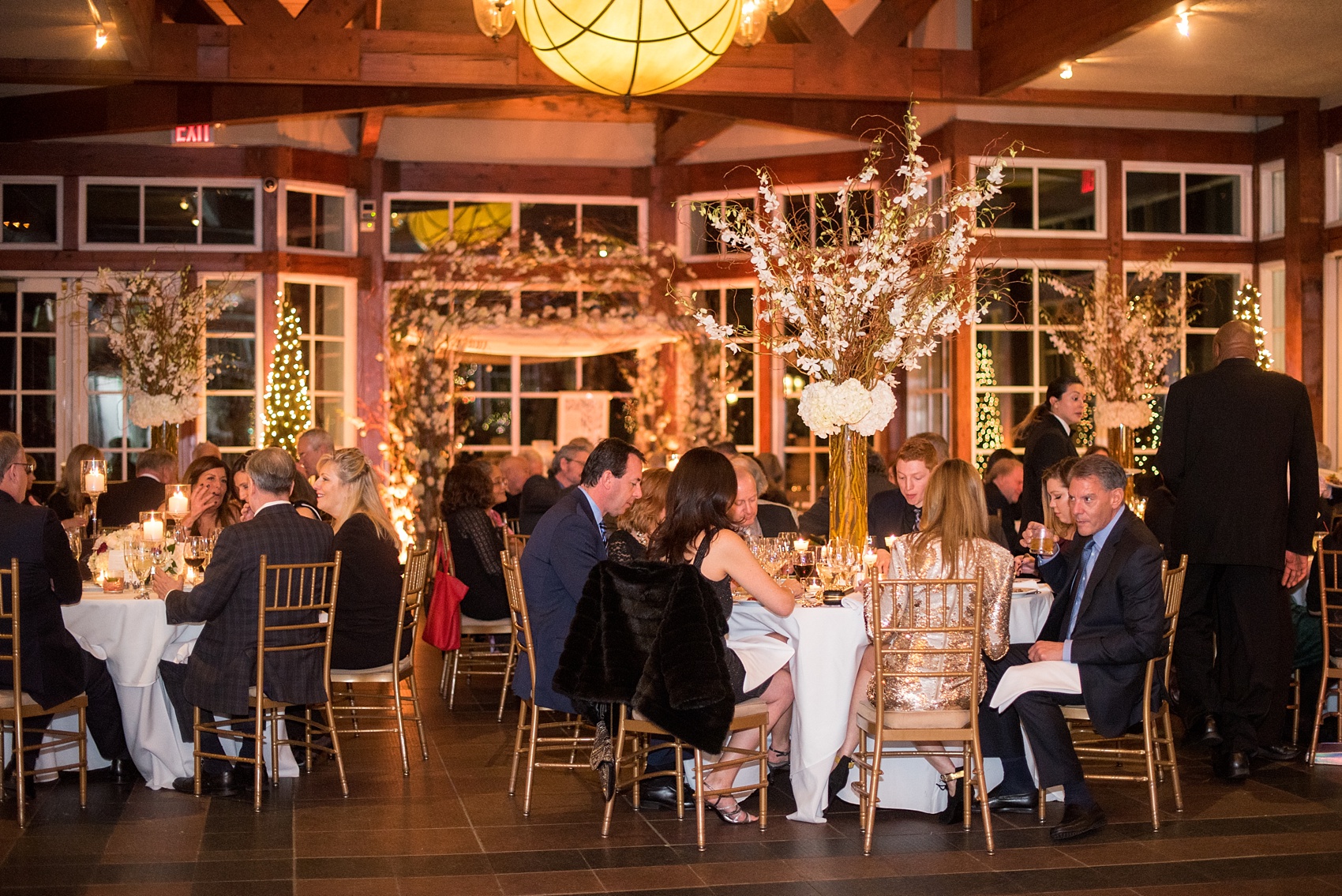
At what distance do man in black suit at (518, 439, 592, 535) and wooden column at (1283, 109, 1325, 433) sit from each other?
547cm

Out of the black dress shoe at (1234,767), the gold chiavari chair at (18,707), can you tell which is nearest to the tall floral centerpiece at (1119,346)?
the black dress shoe at (1234,767)

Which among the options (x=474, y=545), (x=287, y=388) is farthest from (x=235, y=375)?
(x=474, y=545)

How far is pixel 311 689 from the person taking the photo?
214 inches

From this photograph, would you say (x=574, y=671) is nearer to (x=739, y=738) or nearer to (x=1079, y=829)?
(x=739, y=738)

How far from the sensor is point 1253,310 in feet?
34.5

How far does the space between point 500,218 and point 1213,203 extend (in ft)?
19.9

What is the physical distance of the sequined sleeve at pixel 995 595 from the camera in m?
4.73

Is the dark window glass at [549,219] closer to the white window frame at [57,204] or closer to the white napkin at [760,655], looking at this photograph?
the white window frame at [57,204]

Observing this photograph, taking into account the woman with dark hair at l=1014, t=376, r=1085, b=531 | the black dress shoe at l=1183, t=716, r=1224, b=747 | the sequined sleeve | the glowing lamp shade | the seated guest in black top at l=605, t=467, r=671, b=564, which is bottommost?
the black dress shoe at l=1183, t=716, r=1224, b=747

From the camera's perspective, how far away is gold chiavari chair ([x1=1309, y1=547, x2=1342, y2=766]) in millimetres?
5852

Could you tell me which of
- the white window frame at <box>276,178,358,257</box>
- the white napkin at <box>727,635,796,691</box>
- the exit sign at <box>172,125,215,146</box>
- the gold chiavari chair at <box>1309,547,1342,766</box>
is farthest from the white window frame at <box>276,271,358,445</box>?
the gold chiavari chair at <box>1309,547,1342,766</box>

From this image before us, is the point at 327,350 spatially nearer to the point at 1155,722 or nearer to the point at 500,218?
the point at 500,218

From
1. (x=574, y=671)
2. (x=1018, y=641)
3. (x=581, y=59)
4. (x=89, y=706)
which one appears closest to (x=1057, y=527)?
(x=1018, y=641)

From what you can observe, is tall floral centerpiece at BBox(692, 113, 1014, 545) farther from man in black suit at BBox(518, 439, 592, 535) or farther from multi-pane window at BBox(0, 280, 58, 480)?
multi-pane window at BBox(0, 280, 58, 480)
